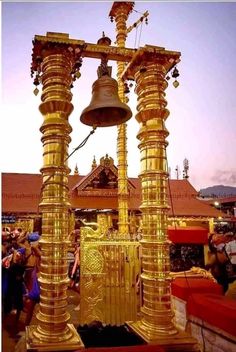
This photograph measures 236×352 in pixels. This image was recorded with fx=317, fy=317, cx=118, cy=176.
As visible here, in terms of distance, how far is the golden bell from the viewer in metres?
3.20

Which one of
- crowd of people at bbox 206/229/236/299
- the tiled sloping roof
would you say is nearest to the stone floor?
crowd of people at bbox 206/229/236/299

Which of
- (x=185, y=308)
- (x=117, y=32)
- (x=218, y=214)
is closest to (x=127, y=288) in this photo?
(x=185, y=308)

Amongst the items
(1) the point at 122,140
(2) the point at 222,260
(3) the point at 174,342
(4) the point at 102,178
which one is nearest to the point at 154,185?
(3) the point at 174,342

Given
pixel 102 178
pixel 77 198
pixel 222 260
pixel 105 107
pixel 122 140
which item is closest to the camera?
pixel 105 107

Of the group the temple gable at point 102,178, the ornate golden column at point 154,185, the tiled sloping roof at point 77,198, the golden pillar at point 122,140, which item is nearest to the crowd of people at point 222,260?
the golden pillar at point 122,140

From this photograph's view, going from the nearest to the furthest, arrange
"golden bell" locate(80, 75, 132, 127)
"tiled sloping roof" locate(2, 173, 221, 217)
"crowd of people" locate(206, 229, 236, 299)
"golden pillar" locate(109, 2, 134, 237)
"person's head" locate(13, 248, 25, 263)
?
"golden bell" locate(80, 75, 132, 127)
"person's head" locate(13, 248, 25, 263)
"crowd of people" locate(206, 229, 236, 299)
"golden pillar" locate(109, 2, 134, 237)
"tiled sloping roof" locate(2, 173, 221, 217)

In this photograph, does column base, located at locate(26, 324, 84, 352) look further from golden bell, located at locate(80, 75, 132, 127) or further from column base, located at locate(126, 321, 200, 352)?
golden bell, located at locate(80, 75, 132, 127)

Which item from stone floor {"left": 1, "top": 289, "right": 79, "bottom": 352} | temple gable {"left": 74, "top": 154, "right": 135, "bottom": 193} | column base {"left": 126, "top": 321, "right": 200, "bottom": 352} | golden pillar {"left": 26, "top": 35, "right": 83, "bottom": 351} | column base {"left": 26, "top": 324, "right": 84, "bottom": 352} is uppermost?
temple gable {"left": 74, "top": 154, "right": 135, "bottom": 193}

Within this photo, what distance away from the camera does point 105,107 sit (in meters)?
3.18

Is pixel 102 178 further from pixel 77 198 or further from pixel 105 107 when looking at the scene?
pixel 105 107

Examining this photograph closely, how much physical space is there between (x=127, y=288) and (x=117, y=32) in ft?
25.6

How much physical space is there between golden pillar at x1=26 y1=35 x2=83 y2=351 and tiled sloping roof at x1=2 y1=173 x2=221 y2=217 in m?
10.7

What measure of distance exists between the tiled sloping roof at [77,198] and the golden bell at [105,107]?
10520 millimetres

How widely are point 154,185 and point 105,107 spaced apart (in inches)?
37.7
